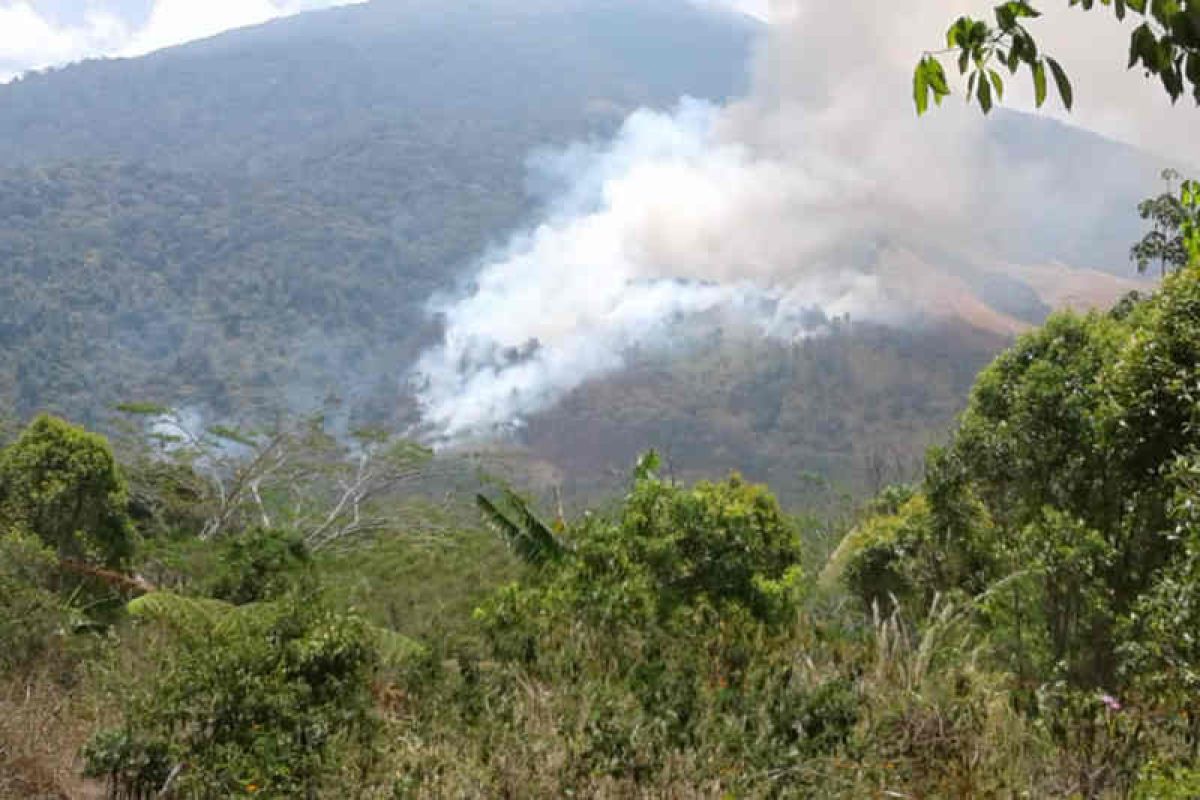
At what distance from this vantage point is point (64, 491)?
1520 cm

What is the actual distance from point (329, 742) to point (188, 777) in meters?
0.70

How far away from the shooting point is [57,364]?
9975cm

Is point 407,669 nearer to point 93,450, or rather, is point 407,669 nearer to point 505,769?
point 505,769

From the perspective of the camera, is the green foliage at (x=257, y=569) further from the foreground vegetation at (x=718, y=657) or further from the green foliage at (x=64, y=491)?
the green foliage at (x=64, y=491)

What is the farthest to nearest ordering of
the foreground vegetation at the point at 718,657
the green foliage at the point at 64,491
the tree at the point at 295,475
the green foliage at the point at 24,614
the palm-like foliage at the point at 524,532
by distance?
the tree at the point at 295,475 → the green foliage at the point at 64,491 → the palm-like foliage at the point at 524,532 → the green foliage at the point at 24,614 → the foreground vegetation at the point at 718,657

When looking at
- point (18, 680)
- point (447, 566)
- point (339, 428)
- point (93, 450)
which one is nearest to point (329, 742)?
point (18, 680)

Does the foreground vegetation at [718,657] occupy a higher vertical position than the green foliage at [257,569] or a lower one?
higher

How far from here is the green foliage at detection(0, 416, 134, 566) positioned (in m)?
15.1

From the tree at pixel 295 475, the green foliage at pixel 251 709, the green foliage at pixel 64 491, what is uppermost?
the green foliage at pixel 251 709

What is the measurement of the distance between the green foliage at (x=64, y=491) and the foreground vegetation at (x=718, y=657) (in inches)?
47.8

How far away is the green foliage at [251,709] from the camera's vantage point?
5.20 meters

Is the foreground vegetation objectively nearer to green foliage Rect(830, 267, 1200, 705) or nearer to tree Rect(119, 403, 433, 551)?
green foliage Rect(830, 267, 1200, 705)

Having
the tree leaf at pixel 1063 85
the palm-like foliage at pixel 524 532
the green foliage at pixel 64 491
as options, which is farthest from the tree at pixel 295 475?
the tree leaf at pixel 1063 85

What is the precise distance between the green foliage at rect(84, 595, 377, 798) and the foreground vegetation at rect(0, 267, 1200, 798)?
0.02 m
